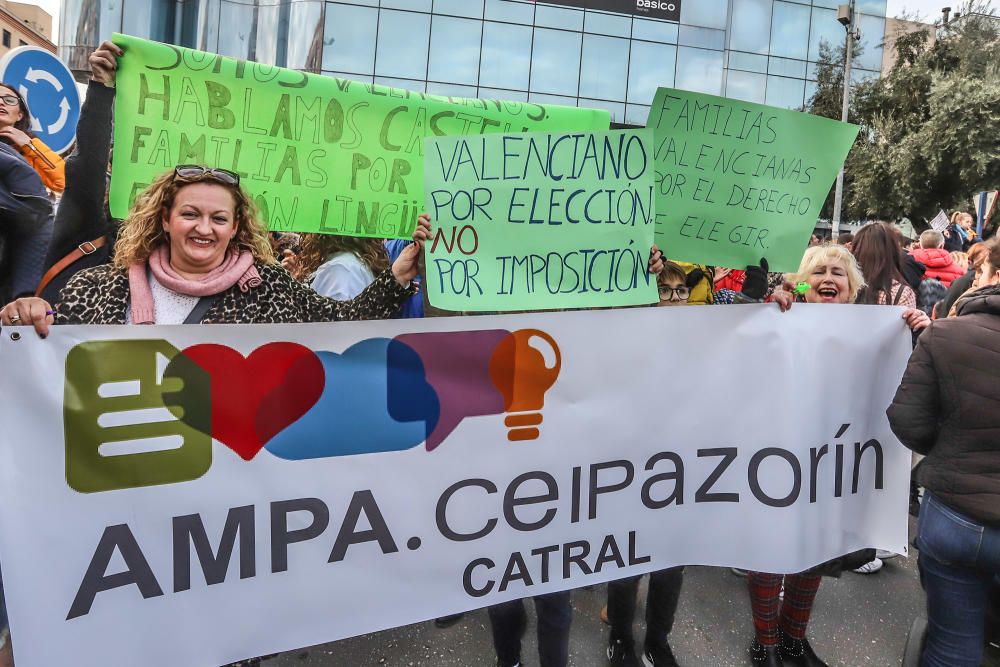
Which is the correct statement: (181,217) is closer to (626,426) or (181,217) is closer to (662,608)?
(626,426)

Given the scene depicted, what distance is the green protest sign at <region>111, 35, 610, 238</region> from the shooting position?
236 centimetres

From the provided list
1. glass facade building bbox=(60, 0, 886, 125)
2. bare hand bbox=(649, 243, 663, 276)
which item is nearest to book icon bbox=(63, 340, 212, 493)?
bare hand bbox=(649, 243, 663, 276)

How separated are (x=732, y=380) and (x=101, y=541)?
1911mm

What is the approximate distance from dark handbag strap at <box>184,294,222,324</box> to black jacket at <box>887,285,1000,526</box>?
2067 millimetres

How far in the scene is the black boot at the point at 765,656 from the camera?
8.89 ft

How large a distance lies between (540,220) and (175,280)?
3.62 feet

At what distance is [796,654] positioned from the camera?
2.77 meters

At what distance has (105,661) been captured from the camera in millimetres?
1666

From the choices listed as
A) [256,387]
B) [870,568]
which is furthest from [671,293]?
[256,387]

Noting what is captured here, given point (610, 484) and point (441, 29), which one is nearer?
point (610, 484)

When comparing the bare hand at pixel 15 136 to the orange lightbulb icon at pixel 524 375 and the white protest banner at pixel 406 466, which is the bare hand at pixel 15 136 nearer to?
the white protest banner at pixel 406 466

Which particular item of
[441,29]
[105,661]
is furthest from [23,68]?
[441,29]

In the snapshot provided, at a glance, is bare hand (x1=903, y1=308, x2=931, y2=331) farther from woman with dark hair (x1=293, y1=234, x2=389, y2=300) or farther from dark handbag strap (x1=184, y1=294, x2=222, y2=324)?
dark handbag strap (x1=184, y1=294, x2=222, y2=324)

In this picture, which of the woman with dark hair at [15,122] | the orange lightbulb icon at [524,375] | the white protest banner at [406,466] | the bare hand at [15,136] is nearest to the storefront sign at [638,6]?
the woman with dark hair at [15,122]
